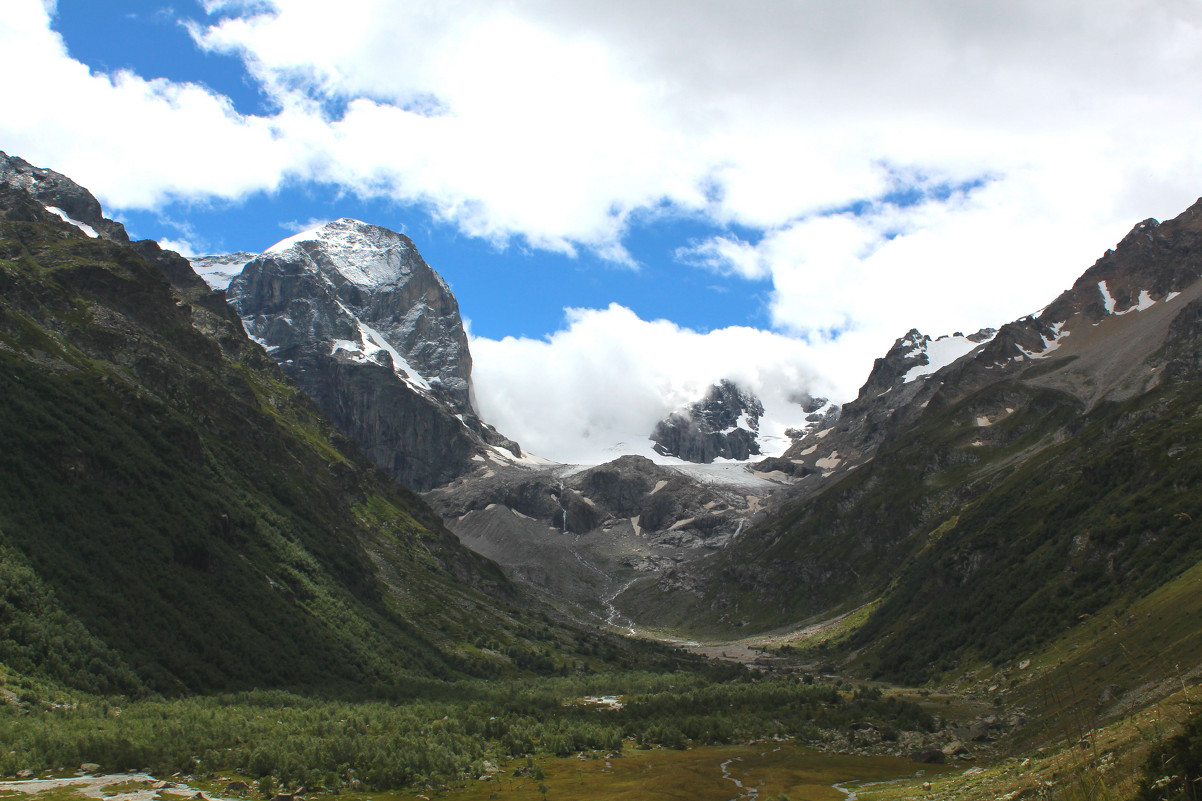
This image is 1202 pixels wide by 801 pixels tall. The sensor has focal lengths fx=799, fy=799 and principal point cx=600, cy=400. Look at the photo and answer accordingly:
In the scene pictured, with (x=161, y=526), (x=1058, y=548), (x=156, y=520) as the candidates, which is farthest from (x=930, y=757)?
(x=156, y=520)

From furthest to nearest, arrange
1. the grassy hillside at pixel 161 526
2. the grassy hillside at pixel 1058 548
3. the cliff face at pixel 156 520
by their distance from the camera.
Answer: the grassy hillside at pixel 1058 548 < the grassy hillside at pixel 161 526 < the cliff face at pixel 156 520

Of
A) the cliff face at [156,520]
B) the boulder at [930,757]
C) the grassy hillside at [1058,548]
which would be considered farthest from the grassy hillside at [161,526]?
the grassy hillside at [1058,548]

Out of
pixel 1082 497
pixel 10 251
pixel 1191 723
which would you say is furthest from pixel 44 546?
pixel 1082 497

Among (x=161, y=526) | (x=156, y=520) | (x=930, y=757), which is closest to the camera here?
(x=930, y=757)

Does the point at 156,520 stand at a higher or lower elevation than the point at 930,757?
higher

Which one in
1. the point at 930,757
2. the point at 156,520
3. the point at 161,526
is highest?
the point at 156,520

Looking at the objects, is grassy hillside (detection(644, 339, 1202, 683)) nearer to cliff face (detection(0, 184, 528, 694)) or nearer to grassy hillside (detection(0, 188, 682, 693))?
grassy hillside (detection(0, 188, 682, 693))

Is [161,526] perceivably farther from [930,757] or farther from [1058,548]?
[1058,548]

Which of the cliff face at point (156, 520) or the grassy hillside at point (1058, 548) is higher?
the cliff face at point (156, 520)

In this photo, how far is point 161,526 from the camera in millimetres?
109000

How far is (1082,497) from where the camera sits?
138375 mm

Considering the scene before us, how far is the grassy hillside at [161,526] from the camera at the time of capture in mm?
87625

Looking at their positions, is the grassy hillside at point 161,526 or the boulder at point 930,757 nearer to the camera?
the boulder at point 930,757

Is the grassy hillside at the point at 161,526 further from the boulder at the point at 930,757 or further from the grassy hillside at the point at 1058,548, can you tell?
the grassy hillside at the point at 1058,548
